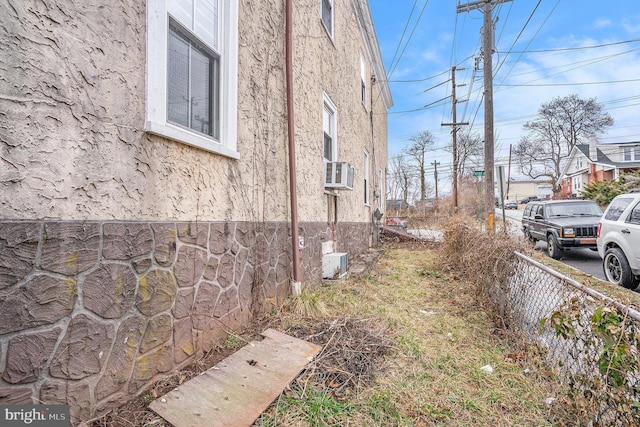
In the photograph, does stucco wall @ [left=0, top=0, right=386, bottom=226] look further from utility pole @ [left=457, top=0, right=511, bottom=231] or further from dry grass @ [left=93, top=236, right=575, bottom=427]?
utility pole @ [left=457, top=0, right=511, bottom=231]

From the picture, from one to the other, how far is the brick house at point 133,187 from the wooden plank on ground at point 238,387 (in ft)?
0.88

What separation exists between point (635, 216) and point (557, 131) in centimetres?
4498

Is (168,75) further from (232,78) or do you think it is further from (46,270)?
(46,270)

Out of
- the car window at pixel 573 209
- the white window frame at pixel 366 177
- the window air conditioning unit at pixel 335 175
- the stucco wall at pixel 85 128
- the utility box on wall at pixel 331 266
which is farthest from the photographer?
the white window frame at pixel 366 177

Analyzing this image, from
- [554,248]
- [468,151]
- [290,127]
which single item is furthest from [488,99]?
[468,151]

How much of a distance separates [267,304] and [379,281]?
2.78 meters

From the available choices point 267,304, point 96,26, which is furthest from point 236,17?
point 267,304

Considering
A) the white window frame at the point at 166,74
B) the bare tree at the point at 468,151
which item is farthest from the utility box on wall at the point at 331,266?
the bare tree at the point at 468,151

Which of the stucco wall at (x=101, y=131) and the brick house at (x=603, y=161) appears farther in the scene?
the brick house at (x=603, y=161)

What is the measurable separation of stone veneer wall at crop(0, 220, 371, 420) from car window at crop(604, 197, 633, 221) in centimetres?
696

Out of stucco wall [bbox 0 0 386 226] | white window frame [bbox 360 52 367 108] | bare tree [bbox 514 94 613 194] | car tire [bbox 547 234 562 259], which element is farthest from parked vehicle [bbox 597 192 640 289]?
bare tree [bbox 514 94 613 194]

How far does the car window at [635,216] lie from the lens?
5289mm

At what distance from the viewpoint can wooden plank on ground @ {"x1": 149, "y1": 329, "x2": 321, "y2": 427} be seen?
1.92 metres

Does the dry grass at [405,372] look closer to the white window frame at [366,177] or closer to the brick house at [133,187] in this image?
the brick house at [133,187]
